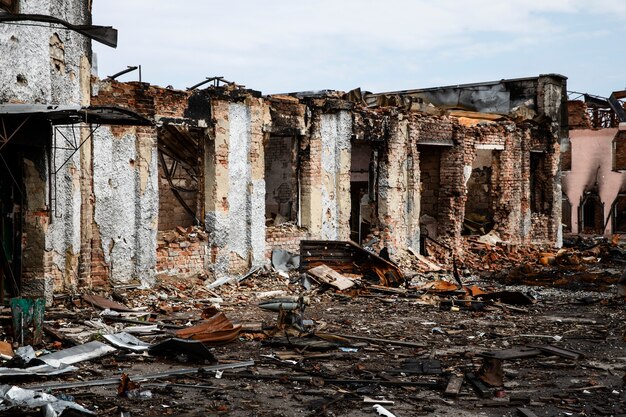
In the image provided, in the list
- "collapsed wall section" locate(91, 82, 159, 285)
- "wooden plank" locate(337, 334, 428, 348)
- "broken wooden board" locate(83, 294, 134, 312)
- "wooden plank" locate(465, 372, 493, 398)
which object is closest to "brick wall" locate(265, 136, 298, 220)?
"collapsed wall section" locate(91, 82, 159, 285)

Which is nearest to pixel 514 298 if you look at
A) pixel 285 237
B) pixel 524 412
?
pixel 285 237

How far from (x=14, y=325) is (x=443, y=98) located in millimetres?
19493

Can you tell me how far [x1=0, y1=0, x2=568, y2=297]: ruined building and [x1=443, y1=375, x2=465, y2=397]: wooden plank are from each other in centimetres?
591

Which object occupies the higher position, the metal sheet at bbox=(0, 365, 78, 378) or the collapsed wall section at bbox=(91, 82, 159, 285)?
the collapsed wall section at bbox=(91, 82, 159, 285)

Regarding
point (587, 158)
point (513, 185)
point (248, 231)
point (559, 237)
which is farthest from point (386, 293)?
point (587, 158)

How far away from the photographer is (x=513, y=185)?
23.1 meters

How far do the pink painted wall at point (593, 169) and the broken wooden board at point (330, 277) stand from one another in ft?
71.7

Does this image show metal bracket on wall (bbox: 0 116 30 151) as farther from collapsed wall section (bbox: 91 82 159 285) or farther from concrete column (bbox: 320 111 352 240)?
concrete column (bbox: 320 111 352 240)

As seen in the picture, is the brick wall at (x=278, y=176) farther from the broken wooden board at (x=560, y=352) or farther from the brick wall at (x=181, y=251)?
the broken wooden board at (x=560, y=352)

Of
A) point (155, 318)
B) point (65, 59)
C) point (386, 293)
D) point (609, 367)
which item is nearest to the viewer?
point (609, 367)

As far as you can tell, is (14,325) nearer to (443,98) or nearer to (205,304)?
(205,304)

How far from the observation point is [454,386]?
7.49m

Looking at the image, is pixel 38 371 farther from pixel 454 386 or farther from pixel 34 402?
pixel 454 386

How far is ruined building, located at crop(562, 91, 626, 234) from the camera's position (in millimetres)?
34031
